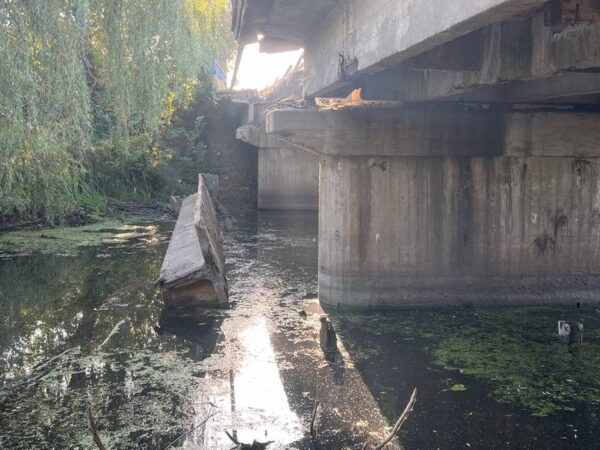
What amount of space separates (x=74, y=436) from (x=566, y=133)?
7370 mm

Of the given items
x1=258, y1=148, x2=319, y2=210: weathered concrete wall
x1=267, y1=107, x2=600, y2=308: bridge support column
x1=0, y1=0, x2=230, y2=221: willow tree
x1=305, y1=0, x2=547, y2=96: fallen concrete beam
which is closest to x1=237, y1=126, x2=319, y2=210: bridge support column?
x1=258, y1=148, x2=319, y2=210: weathered concrete wall

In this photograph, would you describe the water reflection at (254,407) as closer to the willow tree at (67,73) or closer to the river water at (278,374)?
the river water at (278,374)

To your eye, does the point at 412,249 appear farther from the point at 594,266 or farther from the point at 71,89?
the point at 71,89

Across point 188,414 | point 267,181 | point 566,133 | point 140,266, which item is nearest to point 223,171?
point 267,181

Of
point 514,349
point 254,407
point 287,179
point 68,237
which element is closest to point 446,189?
point 514,349

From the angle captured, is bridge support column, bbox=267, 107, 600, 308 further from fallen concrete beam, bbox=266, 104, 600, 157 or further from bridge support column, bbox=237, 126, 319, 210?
bridge support column, bbox=237, 126, 319, 210


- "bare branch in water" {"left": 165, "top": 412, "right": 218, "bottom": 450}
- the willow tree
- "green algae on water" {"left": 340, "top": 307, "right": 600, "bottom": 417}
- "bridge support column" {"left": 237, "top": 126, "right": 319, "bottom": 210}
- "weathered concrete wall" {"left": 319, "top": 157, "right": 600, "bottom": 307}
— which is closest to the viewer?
"bare branch in water" {"left": 165, "top": 412, "right": 218, "bottom": 450}

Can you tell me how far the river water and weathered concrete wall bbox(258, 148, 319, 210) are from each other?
14225 millimetres

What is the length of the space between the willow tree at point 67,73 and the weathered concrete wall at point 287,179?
9292mm

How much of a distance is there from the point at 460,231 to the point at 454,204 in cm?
39

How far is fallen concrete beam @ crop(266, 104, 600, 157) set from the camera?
956 centimetres

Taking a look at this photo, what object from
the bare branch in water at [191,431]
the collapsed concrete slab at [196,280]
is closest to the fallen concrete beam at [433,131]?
the collapsed concrete slab at [196,280]

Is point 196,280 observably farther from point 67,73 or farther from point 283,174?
point 283,174

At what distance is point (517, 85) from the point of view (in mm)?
9062
